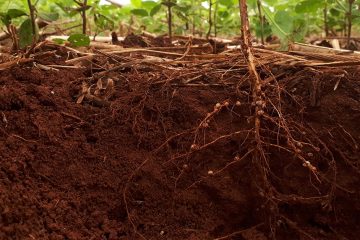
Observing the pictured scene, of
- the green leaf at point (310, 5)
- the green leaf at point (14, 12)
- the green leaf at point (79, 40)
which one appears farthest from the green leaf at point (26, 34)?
the green leaf at point (310, 5)

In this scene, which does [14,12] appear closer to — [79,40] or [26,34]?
[26,34]

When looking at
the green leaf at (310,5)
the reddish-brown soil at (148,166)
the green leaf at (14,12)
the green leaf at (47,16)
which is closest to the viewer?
the reddish-brown soil at (148,166)

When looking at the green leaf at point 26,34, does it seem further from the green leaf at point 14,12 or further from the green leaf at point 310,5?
the green leaf at point 310,5

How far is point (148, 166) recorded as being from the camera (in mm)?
1377

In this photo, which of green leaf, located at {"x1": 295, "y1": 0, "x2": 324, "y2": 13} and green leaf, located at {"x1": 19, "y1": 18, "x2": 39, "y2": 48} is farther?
green leaf, located at {"x1": 295, "y1": 0, "x2": 324, "y2": 13}

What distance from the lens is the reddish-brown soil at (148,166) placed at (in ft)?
4.09

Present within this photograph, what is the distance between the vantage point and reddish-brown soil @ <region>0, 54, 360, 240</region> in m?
1.25

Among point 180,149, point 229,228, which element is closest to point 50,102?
point 180,149

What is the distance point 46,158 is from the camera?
4.26ft

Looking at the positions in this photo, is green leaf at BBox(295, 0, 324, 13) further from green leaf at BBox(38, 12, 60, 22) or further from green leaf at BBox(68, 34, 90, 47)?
green leaf at BBox(38, 12, 60, 22)

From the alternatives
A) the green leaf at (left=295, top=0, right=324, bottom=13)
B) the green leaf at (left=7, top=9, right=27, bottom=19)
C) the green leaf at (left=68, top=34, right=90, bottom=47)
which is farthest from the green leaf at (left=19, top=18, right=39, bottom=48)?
the green leaf at (left=295, top=0, right=324, bottom=13)

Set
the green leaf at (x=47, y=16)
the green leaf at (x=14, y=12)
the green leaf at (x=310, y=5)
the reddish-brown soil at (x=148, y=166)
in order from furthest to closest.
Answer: the green leaf at (x=310, y=5) < the green leaf at (x=47, y=16) < the green leaf at (x=14, y=12) < the reddish-brown soil at (x=148, y=166)

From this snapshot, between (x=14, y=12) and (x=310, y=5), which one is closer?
(x=14, y=12)

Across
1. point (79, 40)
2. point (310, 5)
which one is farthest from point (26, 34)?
point (310, 5)
